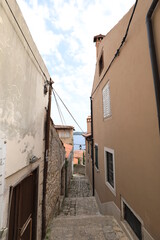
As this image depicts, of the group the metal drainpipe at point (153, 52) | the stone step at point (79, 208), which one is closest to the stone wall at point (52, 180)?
the stone step at point (79, 208)

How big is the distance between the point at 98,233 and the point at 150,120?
3673 mm

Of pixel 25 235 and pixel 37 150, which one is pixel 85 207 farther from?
pixel 37 150

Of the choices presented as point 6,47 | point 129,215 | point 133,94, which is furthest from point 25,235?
point 133,94

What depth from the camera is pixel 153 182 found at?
2.47 metres

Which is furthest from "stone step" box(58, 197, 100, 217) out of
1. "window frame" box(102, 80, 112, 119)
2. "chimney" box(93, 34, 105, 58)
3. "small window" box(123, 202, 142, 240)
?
"chimney" box(93, 34, 105, 58)

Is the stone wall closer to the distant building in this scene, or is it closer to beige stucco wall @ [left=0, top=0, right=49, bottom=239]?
beige stucco wall @ [left=0, top=0, right=49, bottom=239]

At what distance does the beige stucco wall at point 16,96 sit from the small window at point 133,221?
3.07 meters

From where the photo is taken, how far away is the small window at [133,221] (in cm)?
309

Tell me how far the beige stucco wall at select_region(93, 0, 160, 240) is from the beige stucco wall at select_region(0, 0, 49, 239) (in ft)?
8.74

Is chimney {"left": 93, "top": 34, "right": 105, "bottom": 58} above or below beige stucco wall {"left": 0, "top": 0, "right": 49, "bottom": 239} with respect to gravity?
above

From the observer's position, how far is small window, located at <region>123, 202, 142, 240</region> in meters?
3.09

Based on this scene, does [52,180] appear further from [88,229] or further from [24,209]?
[24,209]

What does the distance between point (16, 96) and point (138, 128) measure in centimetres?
282

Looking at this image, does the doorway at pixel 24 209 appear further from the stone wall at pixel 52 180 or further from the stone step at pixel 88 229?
the stone wall at pixel 52 180
